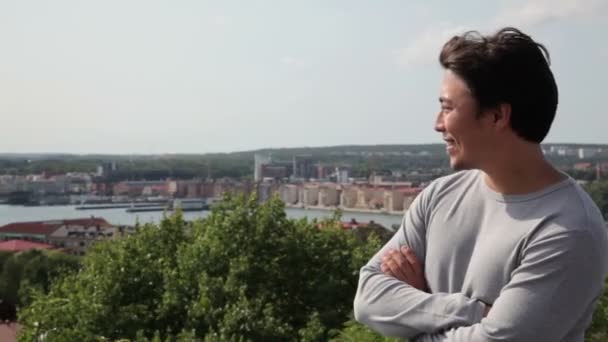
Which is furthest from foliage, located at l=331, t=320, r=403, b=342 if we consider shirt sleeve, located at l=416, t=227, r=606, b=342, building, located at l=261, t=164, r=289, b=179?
building, located at l=261, t=164, r=289, b=179

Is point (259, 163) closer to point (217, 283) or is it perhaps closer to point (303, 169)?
point (303, 169)

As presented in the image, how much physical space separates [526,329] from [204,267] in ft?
35.8

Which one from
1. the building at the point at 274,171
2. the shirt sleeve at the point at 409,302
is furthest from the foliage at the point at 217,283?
the building at the point at 274,171

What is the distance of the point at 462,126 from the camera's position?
172cm

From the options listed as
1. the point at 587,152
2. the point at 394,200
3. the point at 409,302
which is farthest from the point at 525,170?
the point at 394,200

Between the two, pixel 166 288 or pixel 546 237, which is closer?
pixel 546 237

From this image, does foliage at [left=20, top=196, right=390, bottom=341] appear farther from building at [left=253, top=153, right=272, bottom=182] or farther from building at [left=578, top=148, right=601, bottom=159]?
building at [left=253, top=153, right=272, bottom=182]

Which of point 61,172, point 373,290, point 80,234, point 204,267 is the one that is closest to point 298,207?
point 80,234

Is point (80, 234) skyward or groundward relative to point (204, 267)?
groundward

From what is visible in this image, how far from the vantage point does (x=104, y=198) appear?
91750 mm

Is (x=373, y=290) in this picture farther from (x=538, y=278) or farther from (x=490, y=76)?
(x=490, y=76)

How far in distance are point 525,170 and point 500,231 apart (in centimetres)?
14

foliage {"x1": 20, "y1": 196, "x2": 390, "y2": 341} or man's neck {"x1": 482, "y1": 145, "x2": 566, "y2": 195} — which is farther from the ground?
man's neck {"x1": 482, "y1": 145, "x2": 566, "y2": 195}

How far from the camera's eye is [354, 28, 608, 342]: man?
1607mm
